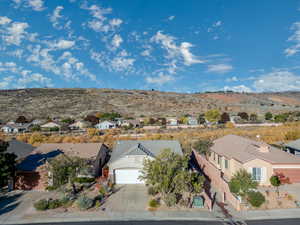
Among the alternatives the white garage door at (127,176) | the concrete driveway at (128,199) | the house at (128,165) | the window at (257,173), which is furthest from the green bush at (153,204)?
the window at (257,173)

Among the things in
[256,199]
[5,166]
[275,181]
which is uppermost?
[5,166]

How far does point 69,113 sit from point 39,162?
62.0 meters

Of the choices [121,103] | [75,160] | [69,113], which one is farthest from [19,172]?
[121,103]

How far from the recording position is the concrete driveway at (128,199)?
48.4ft

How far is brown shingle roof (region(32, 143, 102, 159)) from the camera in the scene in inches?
869

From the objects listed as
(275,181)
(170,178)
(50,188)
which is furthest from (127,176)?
(275,181)

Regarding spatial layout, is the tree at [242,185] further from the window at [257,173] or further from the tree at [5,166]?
the tree at [5,166]

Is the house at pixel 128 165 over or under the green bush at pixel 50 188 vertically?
over

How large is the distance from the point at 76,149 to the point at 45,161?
150 inches

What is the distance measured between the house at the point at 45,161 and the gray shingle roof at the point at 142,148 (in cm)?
239

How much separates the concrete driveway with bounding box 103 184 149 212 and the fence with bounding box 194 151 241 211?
7121 millimetres

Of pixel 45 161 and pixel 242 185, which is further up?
pixel 45 161

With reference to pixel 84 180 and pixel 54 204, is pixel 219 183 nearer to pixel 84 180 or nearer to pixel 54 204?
pixel 84 180

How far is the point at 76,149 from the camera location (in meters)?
23.3
